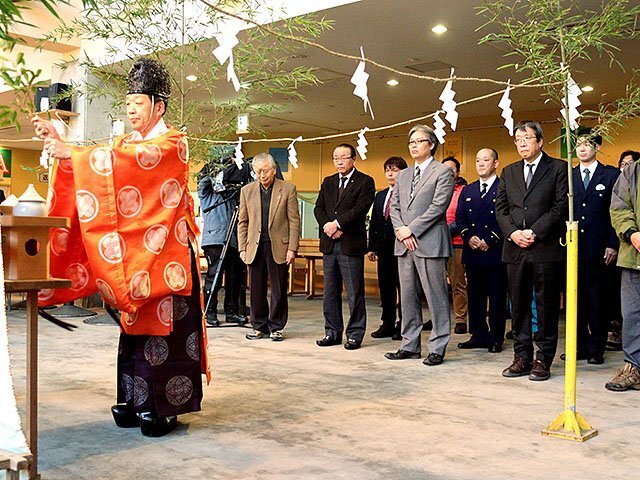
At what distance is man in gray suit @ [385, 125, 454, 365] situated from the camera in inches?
174

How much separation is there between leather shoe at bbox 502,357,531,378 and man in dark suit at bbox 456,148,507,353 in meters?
0.85

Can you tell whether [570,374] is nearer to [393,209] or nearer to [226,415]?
[226,415]

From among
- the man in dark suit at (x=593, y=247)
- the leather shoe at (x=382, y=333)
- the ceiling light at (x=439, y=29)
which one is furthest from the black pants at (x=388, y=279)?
the ceiling light at (x=439, y=29)

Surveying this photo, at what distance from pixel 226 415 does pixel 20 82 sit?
75.0 inches

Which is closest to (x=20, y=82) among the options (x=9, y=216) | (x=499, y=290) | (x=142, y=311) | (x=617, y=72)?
(x=9, y=216)

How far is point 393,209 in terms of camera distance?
470 cm

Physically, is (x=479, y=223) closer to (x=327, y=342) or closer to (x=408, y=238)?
(x=408, y=238)

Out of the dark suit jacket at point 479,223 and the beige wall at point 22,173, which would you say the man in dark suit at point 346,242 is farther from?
the beige wall at point 22,173

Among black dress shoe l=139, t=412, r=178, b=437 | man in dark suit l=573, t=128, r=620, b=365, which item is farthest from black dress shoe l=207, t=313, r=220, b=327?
black dress shoe l=139, t=412, r=178, b=437

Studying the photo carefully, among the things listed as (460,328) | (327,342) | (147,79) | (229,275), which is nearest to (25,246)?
(147,79)

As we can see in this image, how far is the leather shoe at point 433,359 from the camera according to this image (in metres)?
4.37

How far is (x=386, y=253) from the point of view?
5.81 metres

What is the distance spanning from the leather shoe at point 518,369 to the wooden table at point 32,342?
101 inches

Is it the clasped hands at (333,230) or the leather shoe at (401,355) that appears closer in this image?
the leather shoe at (401,355)
